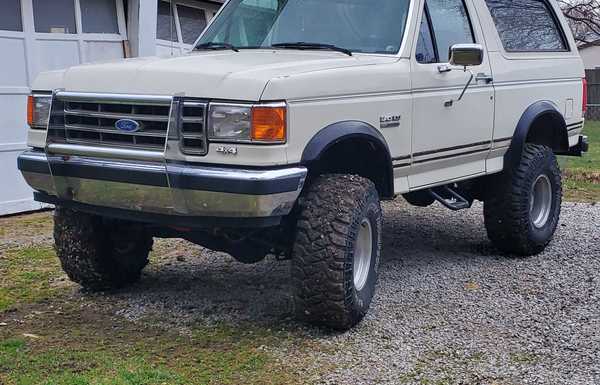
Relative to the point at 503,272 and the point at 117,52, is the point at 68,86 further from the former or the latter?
the point at 117,52

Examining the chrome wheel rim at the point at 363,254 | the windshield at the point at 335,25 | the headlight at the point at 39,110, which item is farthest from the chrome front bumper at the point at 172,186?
the windshield at the point at 335,25

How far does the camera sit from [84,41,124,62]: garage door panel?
30.7ft

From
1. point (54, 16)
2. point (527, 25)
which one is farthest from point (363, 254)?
point (54, 16)

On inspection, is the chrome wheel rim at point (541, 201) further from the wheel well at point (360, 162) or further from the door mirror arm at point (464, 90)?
the wheel well at point (360, 162)

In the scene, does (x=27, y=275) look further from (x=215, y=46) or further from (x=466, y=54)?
(x=466, y=54)

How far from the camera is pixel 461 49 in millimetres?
5488

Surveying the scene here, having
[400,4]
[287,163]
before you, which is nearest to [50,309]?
[287,163]

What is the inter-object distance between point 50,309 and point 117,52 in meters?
4.89

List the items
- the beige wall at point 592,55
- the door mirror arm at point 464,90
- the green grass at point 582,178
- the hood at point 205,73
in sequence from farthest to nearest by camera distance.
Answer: the beige wall at point 592,55 < the green grass at point 582,178 < the door mirror arm at point 464,90 < the hood at point 205,73

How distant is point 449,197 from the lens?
6.48 metres

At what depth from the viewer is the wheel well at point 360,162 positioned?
194 inches

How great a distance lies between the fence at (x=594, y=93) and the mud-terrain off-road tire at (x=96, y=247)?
2495 cm

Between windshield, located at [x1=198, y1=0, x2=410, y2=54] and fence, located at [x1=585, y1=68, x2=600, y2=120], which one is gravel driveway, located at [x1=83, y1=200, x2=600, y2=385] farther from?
fence, located at [x1=585, y1=68, x2=600, y2=120]

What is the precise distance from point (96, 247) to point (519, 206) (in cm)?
341
